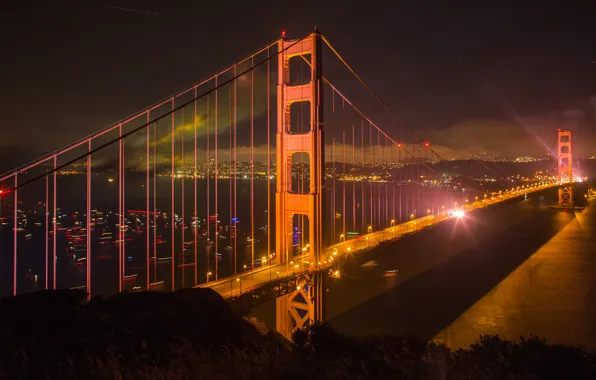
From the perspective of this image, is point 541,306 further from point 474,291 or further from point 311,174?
point 311,174

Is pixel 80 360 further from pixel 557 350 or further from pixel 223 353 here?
pixel 557 350

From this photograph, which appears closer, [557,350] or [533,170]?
[557,350]

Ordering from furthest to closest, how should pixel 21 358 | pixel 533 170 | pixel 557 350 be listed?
1. pixel 533 170
2. pixel 557 350
3. pixel 21 358

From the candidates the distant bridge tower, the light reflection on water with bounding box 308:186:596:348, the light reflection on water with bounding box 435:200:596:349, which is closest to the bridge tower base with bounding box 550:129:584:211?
the distant bridge tower

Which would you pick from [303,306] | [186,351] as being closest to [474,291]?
[303,306]

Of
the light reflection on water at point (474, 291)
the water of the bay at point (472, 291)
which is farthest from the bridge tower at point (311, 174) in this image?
the water of the bay at point (472, 291)

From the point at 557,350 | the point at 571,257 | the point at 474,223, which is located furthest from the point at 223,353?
the point at 474,223
